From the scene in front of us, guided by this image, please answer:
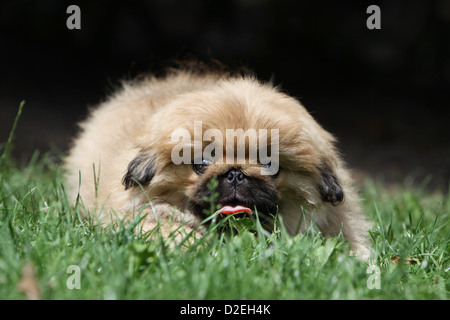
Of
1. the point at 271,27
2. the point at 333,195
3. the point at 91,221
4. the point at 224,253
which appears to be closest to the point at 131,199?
the point at 91,221

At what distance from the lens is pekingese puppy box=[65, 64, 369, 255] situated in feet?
7.92

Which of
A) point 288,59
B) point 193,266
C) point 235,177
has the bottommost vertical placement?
point 193,266

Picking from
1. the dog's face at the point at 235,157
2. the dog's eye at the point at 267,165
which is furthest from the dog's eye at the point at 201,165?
the dog's eye at the point at 267,165

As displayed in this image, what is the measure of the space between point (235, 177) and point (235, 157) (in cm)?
9

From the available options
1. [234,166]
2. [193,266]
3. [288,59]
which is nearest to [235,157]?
[234,166]

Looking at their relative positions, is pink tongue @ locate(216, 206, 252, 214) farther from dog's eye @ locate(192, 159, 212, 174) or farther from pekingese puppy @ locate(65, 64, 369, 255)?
dog's eye @ locate(192, 159, 212, 174)

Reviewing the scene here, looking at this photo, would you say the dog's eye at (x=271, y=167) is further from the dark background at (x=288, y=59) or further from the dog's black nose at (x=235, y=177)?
the dark background at (x=288, y=59)

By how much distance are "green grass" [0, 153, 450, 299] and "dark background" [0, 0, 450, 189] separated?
3.69 meters

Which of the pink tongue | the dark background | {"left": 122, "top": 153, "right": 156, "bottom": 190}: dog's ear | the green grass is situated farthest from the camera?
the dark background

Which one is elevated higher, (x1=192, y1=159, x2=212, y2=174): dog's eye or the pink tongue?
(x1=192, y1=159, x2=212, y2=174): dog's eye

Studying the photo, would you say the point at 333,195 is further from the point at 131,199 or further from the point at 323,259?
the point at 131,199

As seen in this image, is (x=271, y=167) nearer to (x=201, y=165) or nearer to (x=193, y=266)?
(x=201, y=165)

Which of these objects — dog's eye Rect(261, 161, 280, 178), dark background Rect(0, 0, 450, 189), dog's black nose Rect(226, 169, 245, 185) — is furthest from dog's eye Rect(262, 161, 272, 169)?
dark background Rect(0, 0, 450, 189)

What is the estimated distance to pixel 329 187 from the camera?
2600mm
